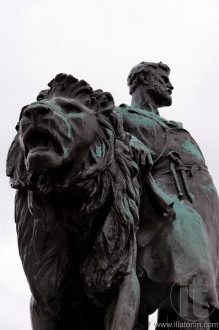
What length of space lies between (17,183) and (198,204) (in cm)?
150

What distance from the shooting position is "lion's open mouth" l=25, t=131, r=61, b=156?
14.9 feet

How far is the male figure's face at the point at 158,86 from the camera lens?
6488 mm

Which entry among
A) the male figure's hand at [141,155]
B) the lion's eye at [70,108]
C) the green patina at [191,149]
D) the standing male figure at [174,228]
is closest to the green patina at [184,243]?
the standing male figure at [174,228]

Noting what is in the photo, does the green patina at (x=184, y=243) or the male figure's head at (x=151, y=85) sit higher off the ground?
the male figure's head at (x=151, y=85)

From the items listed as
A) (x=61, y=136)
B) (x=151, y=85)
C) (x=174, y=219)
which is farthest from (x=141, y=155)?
Answer: (x=151, y=85)

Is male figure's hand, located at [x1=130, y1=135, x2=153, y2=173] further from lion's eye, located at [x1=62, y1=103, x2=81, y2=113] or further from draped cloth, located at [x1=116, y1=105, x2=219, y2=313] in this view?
lion's eye, located at [x1=62, y1=103, x2=81, y2=113]

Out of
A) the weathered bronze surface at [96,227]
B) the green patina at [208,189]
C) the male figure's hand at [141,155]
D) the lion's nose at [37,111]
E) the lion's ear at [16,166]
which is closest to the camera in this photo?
the lion's nose at [37,111]

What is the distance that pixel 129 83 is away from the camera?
21.8 feet

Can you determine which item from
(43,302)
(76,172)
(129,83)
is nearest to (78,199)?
(76,172)

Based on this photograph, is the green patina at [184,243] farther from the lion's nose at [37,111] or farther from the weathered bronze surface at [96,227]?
the lion's nose at [37,111]

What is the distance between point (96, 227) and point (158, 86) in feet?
6.42

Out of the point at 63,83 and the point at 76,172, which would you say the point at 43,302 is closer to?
the point at 76,172

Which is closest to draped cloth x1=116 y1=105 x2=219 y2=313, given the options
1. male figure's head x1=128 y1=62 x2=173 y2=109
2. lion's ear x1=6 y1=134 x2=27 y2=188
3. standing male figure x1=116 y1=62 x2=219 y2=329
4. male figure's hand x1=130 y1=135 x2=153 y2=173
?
standing male figure x1=116 y1=62 x2=219 y2=329

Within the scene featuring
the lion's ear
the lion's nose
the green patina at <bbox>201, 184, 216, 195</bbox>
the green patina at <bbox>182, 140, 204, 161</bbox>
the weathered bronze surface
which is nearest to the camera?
the lion's nose
